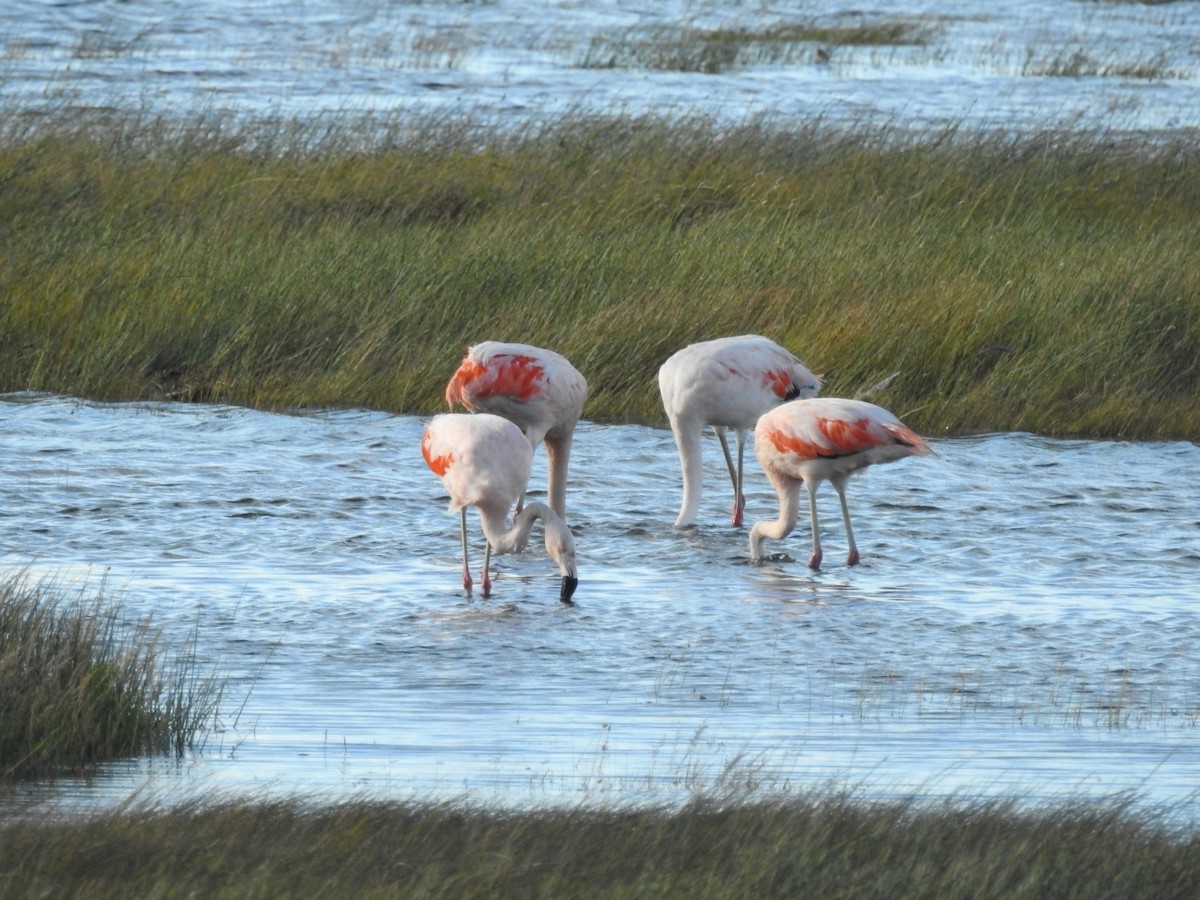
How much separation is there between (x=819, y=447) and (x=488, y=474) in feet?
4.92

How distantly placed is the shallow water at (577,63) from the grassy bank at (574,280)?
3917 millimetres

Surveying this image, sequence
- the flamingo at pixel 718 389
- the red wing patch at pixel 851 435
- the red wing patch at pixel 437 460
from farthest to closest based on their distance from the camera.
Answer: the flamingo at pixel 718 389 < the red wing patch at pixel 851 435 < the red wing patch at pixel 437 460

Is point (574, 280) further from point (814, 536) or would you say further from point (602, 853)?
point (602, 853)

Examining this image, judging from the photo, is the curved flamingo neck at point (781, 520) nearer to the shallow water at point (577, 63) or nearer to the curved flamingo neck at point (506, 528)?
the curved flamingo neck at point (506, 528)

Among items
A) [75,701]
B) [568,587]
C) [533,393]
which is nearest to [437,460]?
[533,393]

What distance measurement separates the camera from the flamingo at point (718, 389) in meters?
9.54

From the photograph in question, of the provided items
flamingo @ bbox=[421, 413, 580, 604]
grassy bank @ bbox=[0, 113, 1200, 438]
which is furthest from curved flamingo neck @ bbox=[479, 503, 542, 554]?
grassy bank @ bbox=[0, 113, 1200, 438]

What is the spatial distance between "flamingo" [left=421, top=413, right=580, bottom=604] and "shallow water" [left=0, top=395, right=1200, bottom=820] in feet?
0.82

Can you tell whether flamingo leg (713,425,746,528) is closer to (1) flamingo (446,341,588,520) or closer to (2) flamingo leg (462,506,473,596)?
(1) flamingo (446,341,588,520)

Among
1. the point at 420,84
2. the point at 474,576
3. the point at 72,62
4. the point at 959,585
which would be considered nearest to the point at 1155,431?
the point at 959,585

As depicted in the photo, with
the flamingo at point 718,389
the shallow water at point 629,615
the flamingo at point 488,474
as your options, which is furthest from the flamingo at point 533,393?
the flamingo at point 488,474

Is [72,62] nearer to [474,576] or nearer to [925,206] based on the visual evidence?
[925,206]

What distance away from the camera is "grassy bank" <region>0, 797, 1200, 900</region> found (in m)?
4.04

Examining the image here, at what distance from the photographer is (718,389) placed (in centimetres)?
955
